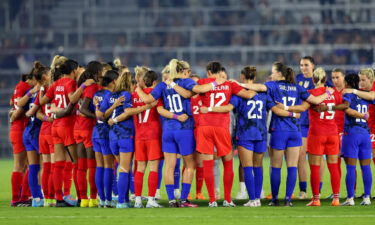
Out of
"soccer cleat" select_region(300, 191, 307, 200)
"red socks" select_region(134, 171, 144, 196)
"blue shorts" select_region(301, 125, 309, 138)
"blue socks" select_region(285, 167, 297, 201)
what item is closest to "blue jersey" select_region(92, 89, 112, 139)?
"red socks" select_region(134, 171, 144, 196)

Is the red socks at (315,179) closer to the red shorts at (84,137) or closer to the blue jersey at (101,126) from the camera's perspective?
the blue jersey at (101,126)

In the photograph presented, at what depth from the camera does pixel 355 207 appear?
43.2 feet

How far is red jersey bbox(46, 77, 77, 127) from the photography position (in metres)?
13.9

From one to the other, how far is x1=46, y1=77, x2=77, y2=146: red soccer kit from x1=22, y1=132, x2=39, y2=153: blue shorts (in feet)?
2.06

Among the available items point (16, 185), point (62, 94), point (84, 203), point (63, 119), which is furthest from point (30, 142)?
point (84, 203)

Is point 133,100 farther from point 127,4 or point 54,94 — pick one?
point 127,4

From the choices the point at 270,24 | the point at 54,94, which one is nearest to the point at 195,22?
the point at 270,24

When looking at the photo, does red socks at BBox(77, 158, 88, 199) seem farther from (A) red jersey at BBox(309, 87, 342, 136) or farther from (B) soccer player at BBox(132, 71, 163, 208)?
(A) red jersey at BBox(309, 87, 342, 136)

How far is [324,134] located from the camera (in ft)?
44.8

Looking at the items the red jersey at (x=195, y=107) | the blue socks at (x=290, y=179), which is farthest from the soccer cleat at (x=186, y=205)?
the blue socks at (x=290, y=179)

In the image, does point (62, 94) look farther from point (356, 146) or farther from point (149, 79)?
point (356, 146)

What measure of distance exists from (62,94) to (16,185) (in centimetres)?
180

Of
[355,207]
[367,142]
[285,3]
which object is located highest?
[285,3]

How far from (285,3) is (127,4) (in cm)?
585
